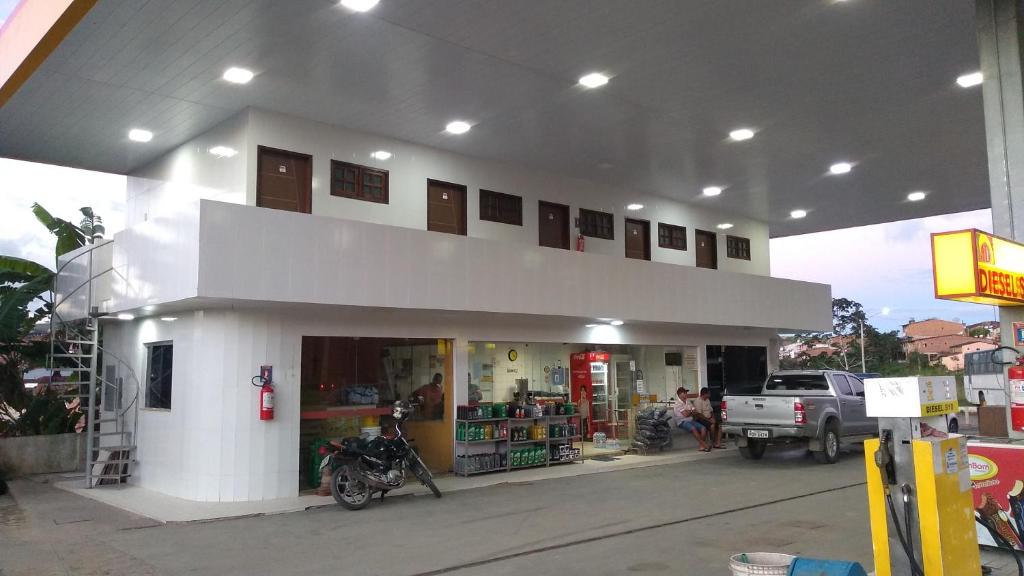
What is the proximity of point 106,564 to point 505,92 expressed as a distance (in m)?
8.07

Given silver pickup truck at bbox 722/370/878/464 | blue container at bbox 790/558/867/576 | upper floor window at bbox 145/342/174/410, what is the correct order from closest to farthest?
blue container at bbox 790/558/867/576, upper floor window at bbox 145/342/174/410, silver pickup truck at bbox 722/370/878/464

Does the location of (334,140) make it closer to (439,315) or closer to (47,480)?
(439,315)

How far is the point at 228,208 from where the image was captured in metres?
10.3

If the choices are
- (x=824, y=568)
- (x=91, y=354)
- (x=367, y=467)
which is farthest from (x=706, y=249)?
(x=824, y=568)

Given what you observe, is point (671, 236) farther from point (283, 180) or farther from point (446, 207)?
point (283, 180)

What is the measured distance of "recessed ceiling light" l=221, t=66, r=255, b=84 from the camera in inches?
411

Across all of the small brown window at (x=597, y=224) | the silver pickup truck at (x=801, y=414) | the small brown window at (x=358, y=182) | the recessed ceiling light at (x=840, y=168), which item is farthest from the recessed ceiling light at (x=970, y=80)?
the small brown window at (x=358, y=182)

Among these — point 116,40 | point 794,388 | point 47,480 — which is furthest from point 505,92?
point 47,480

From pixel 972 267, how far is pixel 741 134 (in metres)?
7.49

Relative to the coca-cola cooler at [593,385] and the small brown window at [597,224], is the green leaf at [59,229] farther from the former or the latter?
the coca-cola cooler at [593,385]

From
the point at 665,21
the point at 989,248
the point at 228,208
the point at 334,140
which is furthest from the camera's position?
the point at 334,140

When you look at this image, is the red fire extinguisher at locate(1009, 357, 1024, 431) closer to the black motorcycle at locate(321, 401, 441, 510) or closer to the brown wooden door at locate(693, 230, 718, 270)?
the black motorcycle at locate(321, 401, 441, 510)

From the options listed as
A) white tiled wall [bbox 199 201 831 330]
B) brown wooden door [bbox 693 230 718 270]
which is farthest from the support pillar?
brown wooden door [bbox 693 230 718 270]

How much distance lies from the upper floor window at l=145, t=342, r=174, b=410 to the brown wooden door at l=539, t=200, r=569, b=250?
24.5ft
